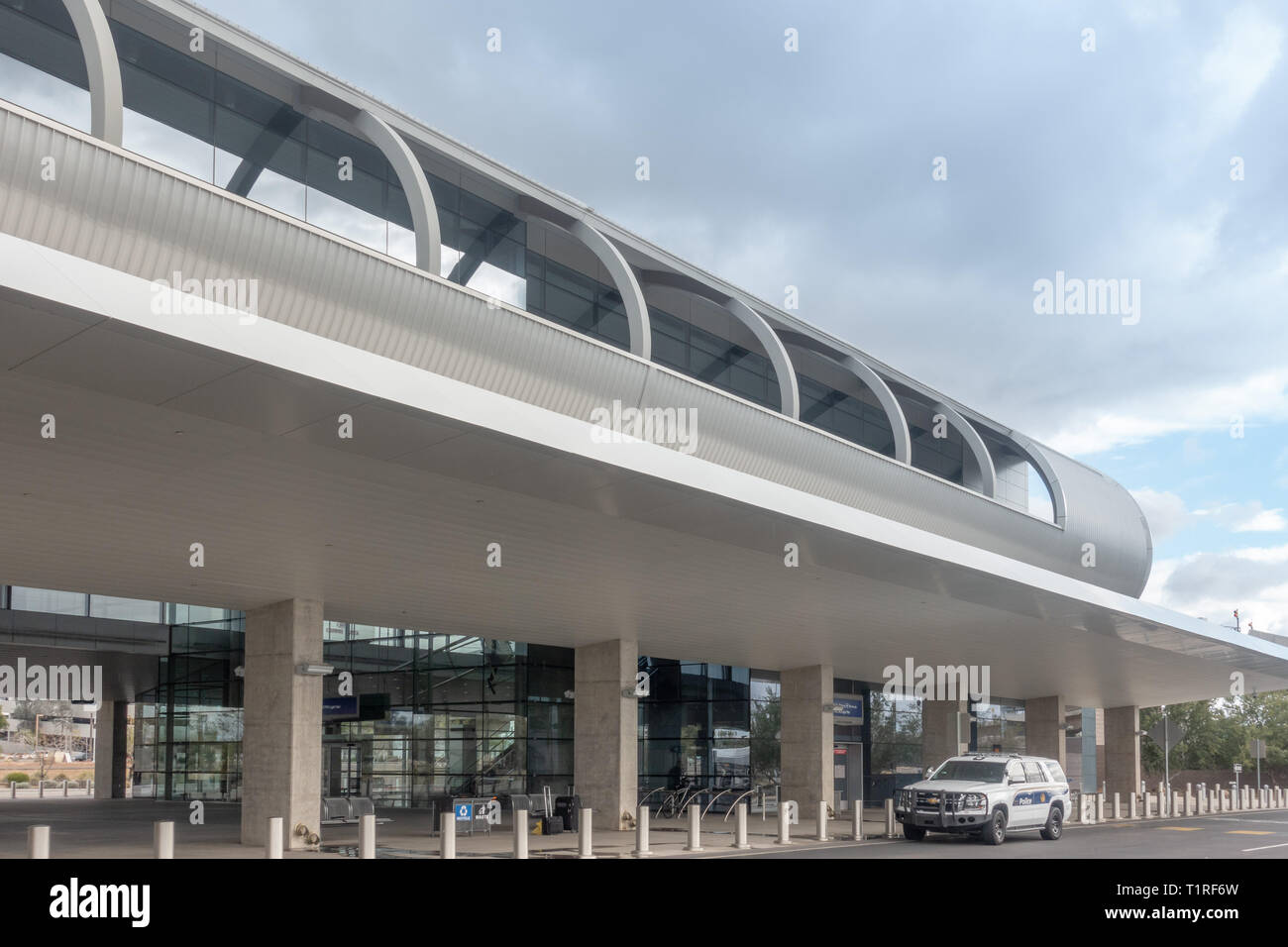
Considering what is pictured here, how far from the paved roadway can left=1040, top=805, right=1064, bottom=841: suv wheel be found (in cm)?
16

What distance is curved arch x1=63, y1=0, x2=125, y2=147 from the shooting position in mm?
11195

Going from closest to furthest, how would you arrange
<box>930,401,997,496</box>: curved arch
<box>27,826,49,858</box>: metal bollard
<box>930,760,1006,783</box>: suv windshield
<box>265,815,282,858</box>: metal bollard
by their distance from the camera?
<box>27,826,49,858</box>: metal bollard → <box>265,815,282,858</box>: metal bollard → <box>930,760,1006,783</box>: suv windshield → <box>930,401,997,496</box>: curved arch

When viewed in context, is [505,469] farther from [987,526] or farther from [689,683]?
[689,683]

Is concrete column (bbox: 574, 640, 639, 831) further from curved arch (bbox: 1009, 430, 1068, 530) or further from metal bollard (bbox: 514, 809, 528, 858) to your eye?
curved arch (bbox: 1009, 430, 1068, 530)

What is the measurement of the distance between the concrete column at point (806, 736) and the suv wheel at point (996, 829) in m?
10.4

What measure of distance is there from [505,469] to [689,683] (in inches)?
989

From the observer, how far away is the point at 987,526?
86.1 ft

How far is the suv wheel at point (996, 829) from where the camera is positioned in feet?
75.6

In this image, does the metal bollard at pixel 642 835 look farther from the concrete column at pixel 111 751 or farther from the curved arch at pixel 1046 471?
the concrete column at pixel 111 751

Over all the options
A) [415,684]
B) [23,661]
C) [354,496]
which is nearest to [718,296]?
[354,496]

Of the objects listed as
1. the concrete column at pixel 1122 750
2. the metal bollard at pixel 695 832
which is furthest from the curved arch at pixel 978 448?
the concrete column at pixel 1122 750

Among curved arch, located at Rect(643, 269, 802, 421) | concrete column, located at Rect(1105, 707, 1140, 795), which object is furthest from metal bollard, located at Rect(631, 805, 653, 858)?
concrete column, located at Rect(1105, 707, 1140, 795)

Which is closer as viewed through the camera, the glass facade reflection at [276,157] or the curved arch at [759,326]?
the glass facade reflection at [276,157]

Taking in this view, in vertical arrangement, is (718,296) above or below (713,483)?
above
